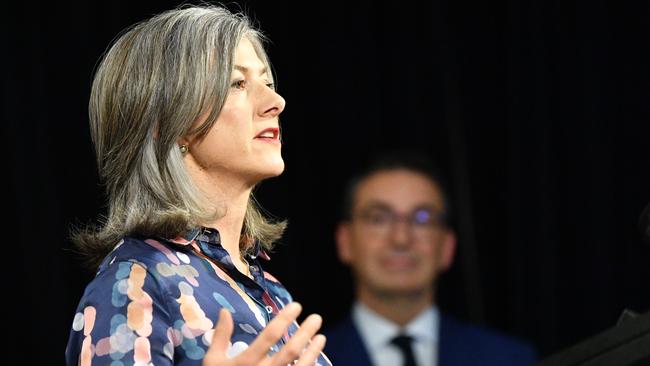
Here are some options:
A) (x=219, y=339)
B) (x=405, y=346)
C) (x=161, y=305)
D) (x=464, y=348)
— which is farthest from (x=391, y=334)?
(x=219, y=339)

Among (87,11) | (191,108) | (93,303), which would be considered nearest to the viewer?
(93,303)

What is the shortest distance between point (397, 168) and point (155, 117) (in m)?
1.48

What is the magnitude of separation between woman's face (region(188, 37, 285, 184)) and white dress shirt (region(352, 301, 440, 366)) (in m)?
1.27

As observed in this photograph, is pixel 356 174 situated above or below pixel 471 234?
above

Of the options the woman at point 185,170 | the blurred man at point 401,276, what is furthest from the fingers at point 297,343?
the blurred man at point 401,276

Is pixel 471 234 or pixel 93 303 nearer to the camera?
pixel 93 303

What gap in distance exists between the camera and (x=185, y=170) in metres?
1.45

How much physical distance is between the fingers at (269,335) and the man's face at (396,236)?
1594 millimetres

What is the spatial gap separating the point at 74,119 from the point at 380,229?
2.59 ft

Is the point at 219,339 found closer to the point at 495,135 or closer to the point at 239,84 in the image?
the point at 239,84

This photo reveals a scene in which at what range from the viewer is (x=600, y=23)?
2984mm

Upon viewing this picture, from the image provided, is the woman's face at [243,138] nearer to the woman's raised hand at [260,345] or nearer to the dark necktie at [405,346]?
the woman's raised hand at [260,345]

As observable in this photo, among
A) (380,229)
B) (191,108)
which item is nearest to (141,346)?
(191,108)

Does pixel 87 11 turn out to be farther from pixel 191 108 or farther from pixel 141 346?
pixel 141 346
